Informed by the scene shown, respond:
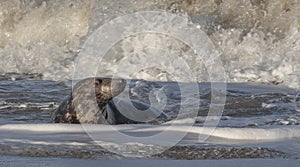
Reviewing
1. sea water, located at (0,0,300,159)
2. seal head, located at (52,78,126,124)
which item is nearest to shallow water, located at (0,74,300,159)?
sea water, located at (0,0,300,159)

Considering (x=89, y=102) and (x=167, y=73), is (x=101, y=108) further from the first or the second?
(x=167, y=73)

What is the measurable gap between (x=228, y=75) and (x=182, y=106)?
166 centimetres

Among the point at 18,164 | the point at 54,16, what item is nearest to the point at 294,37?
the point at 54,16

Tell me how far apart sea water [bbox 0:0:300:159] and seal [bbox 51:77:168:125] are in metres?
0.19

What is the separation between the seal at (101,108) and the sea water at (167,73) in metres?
0.19

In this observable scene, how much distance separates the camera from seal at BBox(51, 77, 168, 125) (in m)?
4.37

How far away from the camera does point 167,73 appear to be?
675cm

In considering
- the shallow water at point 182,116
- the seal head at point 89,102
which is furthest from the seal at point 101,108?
the shallow water at point 182,116

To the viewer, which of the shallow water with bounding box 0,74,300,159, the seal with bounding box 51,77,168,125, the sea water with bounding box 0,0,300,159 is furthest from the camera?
the seal with bounding box 51,77,168,125

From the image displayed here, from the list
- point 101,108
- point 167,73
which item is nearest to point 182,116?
point 101,108

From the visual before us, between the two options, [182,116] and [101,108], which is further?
[182,116]

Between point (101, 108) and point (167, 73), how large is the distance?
236 cm

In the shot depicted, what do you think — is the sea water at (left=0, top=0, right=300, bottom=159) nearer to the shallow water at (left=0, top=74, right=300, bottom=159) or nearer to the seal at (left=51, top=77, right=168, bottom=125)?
the shallow water at (left=0, top=74, right=300, bottom=159)

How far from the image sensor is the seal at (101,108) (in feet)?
14.3
